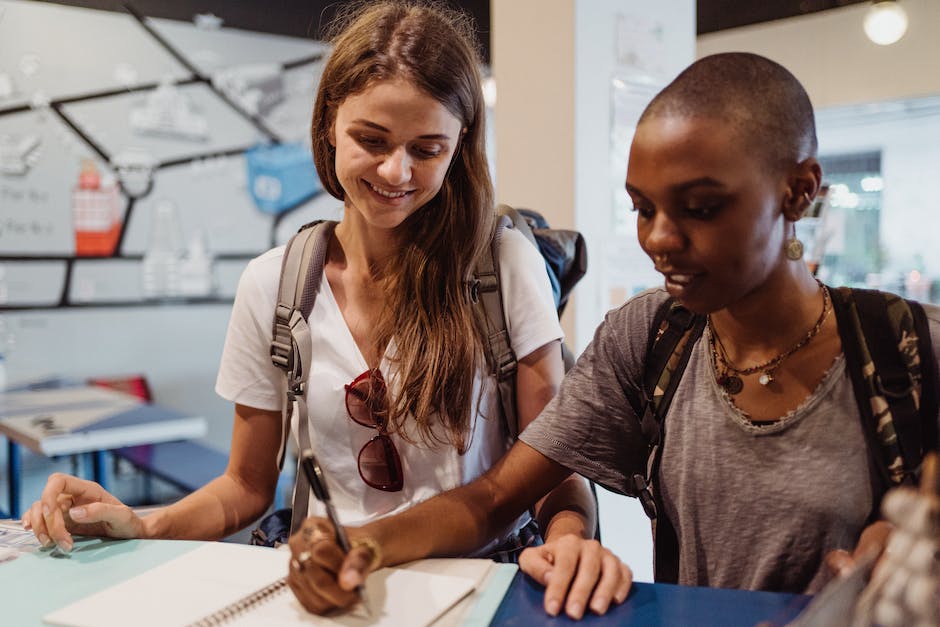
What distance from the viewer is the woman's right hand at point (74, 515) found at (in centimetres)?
131

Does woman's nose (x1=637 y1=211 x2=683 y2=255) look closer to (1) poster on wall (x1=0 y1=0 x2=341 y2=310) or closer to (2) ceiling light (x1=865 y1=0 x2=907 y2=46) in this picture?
(1) poster on wall (x1=0 y1=0 x2=341 y2=310)

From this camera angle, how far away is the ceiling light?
188 inches

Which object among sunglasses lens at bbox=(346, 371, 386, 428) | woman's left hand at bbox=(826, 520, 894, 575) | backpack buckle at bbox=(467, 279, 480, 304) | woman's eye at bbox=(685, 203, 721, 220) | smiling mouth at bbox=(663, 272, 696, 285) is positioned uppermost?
woman's eye at bbox=(685, 203, 721, 220)

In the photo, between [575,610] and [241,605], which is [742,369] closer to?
[575,610]

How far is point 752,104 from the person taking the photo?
103 cm

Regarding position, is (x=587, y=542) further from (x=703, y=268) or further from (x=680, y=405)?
(x=703, y=268)

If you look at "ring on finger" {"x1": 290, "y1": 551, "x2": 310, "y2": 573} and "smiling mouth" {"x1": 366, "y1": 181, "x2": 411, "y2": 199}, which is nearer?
"ring on finger" {"x1": 290, "y1": 551, "x2": 310, "y2": 573}

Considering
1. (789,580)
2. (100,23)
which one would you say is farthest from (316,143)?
(100,23)

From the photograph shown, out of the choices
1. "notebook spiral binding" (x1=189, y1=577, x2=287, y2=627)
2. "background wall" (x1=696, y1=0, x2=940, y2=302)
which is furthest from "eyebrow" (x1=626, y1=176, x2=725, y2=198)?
"background wall" (x1=696, y1=0, x2=940, y2=302)

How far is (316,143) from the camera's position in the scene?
1.73 meters

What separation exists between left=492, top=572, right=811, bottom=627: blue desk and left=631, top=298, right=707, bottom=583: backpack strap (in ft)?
0.73

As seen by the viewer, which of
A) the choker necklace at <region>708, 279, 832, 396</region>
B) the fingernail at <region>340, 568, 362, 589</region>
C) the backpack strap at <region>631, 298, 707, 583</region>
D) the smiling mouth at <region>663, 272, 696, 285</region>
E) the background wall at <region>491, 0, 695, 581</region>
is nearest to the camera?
the fingernail at <region>340, 568, 362, 589</region>

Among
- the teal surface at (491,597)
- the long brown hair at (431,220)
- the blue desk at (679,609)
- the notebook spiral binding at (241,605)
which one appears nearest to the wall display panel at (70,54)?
the long brown hair at (431,220)

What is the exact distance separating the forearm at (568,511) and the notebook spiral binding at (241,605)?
0.52 meters
